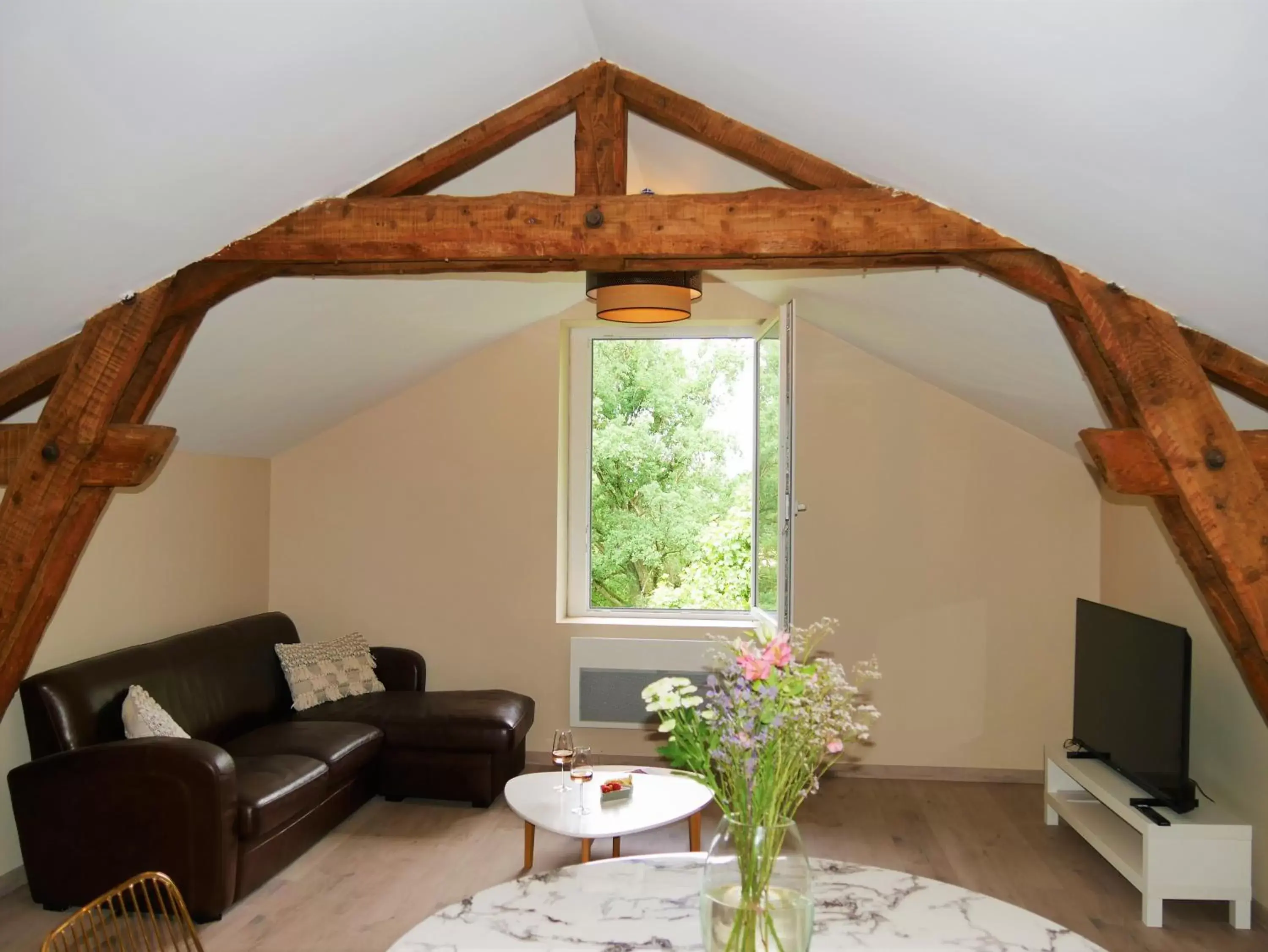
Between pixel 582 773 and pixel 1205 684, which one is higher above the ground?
pixel 1205 684

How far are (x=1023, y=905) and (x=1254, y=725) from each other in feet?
3.58

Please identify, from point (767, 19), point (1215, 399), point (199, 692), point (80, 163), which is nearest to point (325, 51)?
point (80, 163)

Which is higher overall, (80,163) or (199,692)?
(80,163)

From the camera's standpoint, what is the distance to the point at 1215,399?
9.18ft

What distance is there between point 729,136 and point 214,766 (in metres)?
2.81

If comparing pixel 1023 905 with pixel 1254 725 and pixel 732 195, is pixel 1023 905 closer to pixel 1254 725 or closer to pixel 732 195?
pixel 1254 725

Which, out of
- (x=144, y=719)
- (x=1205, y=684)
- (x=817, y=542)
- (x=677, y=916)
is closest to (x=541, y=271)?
(x=677, y=916)

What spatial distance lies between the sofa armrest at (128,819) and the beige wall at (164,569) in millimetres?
345

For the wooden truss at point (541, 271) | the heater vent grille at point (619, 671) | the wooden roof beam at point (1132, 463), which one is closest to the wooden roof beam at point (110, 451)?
the wooden truss at point (541, 271)

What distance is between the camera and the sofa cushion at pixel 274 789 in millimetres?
3838

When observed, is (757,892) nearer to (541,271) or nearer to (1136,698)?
(541,271)

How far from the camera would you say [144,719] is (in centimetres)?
400

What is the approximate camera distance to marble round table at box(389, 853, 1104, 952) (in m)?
1.98

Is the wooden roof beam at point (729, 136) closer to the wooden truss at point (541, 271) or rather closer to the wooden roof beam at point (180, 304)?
the wooden truss at point (541, 271)
